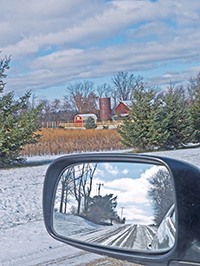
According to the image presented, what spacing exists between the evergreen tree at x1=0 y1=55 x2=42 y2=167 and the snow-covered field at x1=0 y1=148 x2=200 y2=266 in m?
3.65

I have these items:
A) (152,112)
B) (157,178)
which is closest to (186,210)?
(157,178)

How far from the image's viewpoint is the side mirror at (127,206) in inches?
57.3

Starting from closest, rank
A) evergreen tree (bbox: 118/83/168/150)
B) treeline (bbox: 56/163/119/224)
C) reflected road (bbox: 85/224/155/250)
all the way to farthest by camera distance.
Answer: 1. reflected road (bbox: 85/224/155/250)
2. treeline (bbox: 56/163/119/224)
3. evergreen tree (bbox: 118/83/168/150)

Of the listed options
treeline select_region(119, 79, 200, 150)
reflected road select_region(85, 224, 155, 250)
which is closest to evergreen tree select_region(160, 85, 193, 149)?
treeline select_region(119, 79, 200, 150)

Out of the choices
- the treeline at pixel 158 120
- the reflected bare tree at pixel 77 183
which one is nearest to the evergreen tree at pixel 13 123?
the treeline at pixel 158 120

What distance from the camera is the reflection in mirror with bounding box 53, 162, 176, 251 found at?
5.46 feet

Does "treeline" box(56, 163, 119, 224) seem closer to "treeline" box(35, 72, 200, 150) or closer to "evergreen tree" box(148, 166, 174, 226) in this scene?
"evergreen tree" box(148, 166, 174, 226)

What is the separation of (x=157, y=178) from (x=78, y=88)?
98.0m

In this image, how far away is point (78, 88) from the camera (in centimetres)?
9831

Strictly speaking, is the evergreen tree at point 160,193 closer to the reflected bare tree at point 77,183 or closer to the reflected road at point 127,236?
the reflected road at point 127,236

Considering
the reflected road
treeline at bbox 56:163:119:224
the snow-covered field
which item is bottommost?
the snow-covered field

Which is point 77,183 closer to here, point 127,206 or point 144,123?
point 127,206

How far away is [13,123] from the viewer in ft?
39.5

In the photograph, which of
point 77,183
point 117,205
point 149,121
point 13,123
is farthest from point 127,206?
point 149,121
